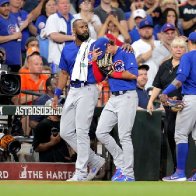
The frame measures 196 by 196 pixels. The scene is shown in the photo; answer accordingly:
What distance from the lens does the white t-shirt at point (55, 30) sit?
15.5 metres

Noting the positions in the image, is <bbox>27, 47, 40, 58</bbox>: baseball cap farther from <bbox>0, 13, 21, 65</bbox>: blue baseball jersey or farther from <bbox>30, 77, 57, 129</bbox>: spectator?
<bbox>30, 77, 57, 129</bbox>: spectator

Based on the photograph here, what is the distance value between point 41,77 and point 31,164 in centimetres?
213

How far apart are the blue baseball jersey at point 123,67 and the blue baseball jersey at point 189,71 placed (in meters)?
0.59

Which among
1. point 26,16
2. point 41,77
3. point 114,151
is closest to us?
point 114,151

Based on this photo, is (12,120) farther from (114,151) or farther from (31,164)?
(114,151)

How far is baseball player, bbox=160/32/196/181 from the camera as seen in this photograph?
11.8m

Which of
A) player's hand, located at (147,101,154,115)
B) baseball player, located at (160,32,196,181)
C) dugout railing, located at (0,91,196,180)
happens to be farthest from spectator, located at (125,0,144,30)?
baseball player, located at (160,32,196,181)

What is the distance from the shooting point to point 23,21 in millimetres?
15633

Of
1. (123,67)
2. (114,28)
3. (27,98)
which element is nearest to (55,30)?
(114,28)

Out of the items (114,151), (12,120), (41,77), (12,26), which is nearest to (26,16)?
(12,26)

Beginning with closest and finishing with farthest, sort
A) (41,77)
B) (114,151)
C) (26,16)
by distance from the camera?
(114,151) < (41,77) < (26,16)

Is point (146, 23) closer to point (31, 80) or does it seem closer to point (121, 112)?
point (31, 80)

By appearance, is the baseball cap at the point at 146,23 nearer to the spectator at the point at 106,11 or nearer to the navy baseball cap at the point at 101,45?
the spectator at the point at 106,11

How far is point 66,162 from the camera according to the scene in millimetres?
12625
